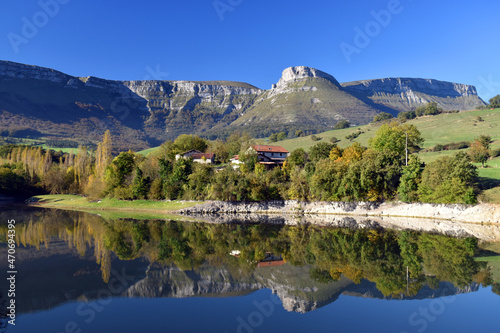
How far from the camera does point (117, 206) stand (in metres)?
72.1

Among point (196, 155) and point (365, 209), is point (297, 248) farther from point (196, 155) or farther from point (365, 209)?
point (196, 155)

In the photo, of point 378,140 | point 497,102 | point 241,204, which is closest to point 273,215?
point 241,204

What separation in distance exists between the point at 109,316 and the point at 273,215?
46136mm

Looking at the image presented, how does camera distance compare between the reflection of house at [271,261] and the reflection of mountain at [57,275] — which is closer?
the reflection of mountain at [57,275]

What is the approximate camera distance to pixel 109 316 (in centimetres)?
1625

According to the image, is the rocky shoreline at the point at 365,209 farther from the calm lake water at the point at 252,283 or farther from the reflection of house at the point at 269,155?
the reflection of house at the point at 269,155

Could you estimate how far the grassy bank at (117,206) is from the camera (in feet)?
213

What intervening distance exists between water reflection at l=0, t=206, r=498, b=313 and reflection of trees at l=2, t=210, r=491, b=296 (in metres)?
0.09

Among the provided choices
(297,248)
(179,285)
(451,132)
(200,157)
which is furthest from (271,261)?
(451,132)

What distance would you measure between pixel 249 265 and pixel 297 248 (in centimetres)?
729

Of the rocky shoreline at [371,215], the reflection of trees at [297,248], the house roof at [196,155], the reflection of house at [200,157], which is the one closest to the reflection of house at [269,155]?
the reflection of house at [200,157]

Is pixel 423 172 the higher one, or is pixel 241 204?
pixel 423 172

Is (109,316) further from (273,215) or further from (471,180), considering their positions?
(471,180)

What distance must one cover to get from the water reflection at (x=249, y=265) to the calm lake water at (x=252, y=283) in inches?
3.9
